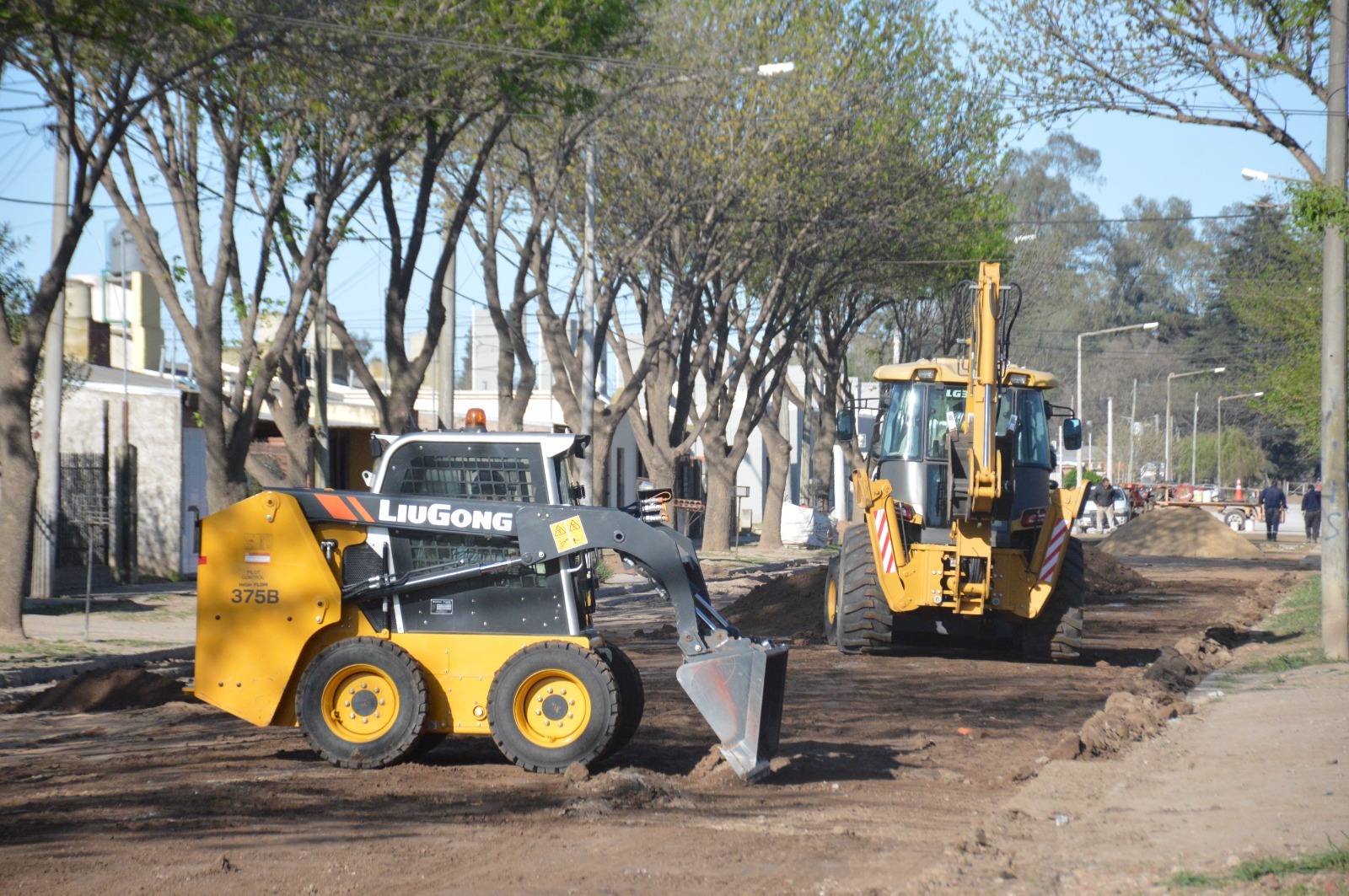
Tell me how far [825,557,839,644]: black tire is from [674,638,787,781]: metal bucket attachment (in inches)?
288

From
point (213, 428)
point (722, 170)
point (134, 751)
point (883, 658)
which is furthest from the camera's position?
point (722, 170)

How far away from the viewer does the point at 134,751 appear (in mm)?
9031

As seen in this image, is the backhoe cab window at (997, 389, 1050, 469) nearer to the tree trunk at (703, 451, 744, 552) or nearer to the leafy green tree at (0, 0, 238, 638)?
the leafy green tree at (0, 0, 238, 638)

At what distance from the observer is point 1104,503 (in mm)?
53719

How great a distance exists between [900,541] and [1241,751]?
5.48 m

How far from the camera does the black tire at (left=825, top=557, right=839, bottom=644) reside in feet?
51.2

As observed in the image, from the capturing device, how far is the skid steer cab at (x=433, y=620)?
27.5 ft

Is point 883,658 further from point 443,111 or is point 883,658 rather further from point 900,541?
point 443,111

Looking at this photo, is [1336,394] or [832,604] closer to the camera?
[1336,394]

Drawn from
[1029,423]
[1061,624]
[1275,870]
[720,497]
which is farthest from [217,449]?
[720,497]

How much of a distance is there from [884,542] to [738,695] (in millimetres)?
6578

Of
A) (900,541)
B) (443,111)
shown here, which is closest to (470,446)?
(900,541)

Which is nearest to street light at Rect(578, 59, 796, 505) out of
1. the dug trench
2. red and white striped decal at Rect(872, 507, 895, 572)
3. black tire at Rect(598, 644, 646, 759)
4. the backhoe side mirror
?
the backhoe side mirror

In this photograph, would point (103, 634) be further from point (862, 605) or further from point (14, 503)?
point (862, 605)
